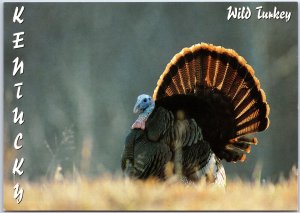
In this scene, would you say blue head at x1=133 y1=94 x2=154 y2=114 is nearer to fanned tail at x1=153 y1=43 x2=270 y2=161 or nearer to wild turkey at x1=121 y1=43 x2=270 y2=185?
wild turkey at x1=121 y1=43 x2=270 y2=185

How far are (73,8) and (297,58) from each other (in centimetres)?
185

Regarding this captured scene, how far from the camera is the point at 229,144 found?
743 cm

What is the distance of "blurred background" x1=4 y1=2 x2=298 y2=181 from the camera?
767 centimetres

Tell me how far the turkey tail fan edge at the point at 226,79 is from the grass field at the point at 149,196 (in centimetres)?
52

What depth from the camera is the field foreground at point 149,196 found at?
6785 mm

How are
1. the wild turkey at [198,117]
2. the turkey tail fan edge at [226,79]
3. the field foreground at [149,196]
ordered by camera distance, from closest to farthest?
1. the field foreground at [149,196]
2. the wild turkey at [198,117]
3. the turkey tail fan edge at [226,79]

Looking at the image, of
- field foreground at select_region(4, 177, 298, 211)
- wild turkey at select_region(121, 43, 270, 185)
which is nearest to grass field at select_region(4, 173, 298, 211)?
field foreground at select_region(4, 177, 298, 211)

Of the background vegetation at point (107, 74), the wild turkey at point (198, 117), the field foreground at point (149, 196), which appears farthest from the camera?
the background vegetation at point (107, 74)

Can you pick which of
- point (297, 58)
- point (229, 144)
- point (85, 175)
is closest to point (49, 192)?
point (85, 175)

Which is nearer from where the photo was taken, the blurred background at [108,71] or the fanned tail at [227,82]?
the fanned tail at [227,82]

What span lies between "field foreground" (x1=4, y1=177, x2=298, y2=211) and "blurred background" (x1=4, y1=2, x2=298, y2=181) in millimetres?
224

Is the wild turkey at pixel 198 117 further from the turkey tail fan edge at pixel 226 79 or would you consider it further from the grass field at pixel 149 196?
the grass field at pixel 149 196

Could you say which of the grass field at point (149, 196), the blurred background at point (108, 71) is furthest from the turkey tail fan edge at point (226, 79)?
the grass field at point (149, 196)

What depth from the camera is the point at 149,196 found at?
6797 mm
